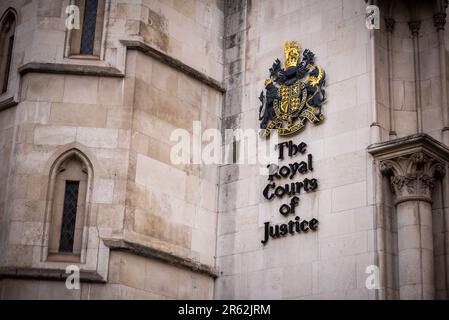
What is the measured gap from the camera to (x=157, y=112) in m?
22.8

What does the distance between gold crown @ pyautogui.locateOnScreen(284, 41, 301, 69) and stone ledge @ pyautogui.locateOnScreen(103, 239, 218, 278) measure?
18.0ft

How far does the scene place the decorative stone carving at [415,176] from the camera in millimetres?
19953

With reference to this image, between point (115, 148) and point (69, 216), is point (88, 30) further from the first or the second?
point (69, 216)

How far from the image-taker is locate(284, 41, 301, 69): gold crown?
23.2 m

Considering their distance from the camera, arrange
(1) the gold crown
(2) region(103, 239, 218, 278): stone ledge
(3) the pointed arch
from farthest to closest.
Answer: (1) the gold crown < (3) the pointed arch < (2) region(103, 239, 218, 278): stone ledge

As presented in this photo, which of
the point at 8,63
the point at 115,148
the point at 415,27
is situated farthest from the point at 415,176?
the point at 8,63

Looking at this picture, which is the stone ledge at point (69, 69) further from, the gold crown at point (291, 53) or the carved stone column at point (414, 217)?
the carved stone column at point (414, 217)

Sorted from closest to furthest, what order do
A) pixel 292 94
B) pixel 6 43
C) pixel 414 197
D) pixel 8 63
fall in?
pixel 414 197 < pixel 292 94 < pixel 8 63 < pixel 6 43

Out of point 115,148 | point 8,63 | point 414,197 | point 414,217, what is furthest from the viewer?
point 8,63

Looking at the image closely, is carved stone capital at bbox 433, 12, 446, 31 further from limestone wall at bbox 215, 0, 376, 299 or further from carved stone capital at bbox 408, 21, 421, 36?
limestone wall at bbox 215, 0, 376, 299

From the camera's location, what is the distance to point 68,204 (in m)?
21.5

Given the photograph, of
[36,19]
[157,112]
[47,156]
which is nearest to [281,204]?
[157,112]

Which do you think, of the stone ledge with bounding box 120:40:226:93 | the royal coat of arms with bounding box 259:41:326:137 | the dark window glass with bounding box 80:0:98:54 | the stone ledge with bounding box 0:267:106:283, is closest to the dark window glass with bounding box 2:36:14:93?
the dark window glass with bounding box 80:0:98:54

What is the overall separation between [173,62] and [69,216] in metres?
4.86
